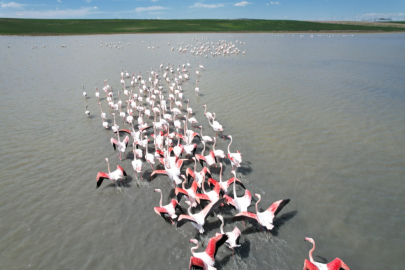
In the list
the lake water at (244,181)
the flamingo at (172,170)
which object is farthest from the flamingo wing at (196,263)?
the flamingo at (172,170)

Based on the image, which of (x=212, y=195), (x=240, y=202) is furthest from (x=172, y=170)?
(x=240, y=202)

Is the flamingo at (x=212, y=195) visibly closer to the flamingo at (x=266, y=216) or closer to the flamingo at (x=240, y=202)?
the flamingo at (x=240, y=202)

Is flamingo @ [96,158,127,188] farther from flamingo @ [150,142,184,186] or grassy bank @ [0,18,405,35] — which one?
grassy bank @ [0,18,405,35]

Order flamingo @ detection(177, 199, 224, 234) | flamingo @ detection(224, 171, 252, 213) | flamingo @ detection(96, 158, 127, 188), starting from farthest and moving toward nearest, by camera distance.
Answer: flamingo @ detection(96, 158, 127, 188), flamingo @ detection(224, 171, 252, 213), flamingo @ detection(177, 199, 224, 234)

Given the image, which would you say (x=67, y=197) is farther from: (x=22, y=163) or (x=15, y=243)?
(x=22, y=163)

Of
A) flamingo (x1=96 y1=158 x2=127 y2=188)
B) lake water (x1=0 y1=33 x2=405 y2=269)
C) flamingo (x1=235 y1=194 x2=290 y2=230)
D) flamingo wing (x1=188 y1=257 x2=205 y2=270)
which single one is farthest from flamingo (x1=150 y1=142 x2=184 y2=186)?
flamingo wing (x1=188 y1=257 x2=205 y2=270)

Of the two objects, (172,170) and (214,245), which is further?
(172,170)

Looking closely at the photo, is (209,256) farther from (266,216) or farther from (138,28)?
(138,28)

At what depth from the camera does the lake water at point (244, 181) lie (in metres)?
4.72

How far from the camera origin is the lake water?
4723 mm

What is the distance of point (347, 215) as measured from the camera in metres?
5.57

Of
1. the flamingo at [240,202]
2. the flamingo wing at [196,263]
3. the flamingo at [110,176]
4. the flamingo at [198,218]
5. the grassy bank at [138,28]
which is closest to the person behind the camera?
the flamingo wing at [196,263]

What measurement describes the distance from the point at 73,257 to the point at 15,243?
1.37 metres

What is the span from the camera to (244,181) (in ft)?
22.2
